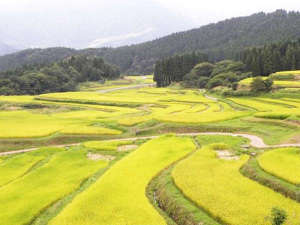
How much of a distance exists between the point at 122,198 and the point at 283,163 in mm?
11994

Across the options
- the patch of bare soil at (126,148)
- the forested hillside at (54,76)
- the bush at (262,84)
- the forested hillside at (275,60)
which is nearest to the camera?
the patch of bare soil at (126,148)

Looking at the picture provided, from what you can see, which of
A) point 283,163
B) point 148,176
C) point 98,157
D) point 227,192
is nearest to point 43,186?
point 148,176

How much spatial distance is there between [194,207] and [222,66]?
96.6m

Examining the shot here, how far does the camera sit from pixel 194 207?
16.2m

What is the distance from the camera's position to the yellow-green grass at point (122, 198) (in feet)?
50.0

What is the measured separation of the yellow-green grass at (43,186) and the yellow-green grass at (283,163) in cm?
1316

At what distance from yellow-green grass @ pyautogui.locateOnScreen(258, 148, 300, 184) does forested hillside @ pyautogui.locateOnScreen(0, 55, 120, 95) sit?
343 ft

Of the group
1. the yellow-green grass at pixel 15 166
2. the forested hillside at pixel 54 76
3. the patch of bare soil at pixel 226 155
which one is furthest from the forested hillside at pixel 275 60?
the yellow-green grass at pixel 15 166

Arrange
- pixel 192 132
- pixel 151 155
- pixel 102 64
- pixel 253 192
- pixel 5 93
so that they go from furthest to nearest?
pixel 102 64
pixel 5 93
pixel 192 132
pixel 151 155
pixel 253 192

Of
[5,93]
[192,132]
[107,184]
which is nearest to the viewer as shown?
[107,184]

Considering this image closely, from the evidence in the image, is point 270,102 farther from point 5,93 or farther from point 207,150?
point 5,93

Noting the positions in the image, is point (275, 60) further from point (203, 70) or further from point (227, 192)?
point (227, 192)

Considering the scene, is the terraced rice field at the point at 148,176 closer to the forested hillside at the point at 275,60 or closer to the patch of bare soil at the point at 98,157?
the patch of bare soil at the point at 98,157

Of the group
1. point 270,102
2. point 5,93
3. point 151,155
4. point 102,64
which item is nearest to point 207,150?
point 151,155
